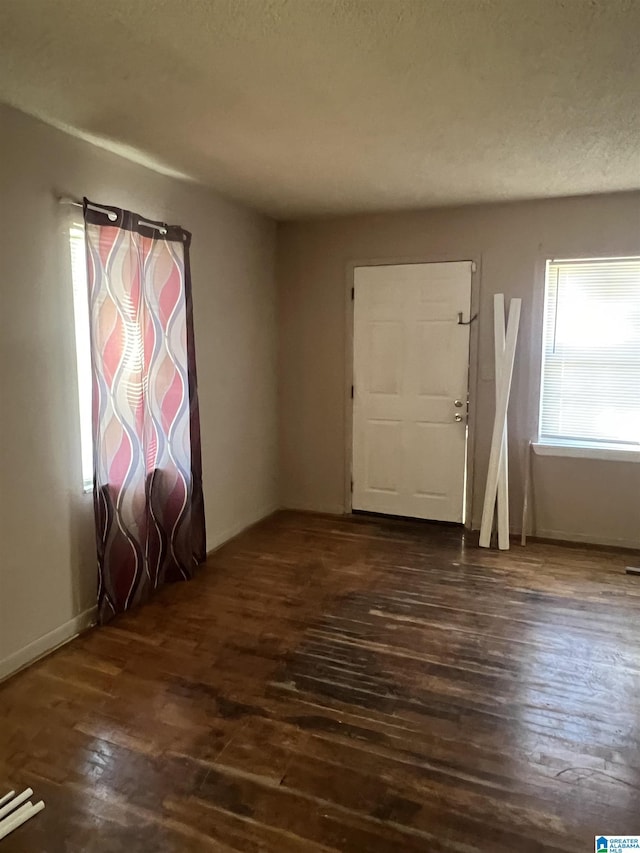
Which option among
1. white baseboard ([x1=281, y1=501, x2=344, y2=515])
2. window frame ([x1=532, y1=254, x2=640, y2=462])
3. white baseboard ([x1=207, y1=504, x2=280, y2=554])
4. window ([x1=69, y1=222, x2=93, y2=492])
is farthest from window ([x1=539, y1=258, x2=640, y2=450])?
window ([x1=69, y1=222, x2=93, y2=492])

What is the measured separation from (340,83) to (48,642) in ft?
9.13

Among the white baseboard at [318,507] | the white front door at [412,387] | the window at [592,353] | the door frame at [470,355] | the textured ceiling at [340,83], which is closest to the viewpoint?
the textured ceiling at [340,83]

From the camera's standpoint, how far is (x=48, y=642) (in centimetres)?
290

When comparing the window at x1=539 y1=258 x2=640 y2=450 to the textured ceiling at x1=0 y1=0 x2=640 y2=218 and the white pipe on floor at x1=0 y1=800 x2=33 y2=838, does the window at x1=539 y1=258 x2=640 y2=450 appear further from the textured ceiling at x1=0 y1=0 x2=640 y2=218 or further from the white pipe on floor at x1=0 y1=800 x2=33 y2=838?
the white pipe on floor at x1=0 y1=800 x2=33 y2=838

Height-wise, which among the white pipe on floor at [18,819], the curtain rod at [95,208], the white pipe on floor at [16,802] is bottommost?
the white pipe on floor at [18,819]

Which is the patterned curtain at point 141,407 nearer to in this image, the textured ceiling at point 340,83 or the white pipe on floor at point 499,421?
the textured ceiling at point 340,83

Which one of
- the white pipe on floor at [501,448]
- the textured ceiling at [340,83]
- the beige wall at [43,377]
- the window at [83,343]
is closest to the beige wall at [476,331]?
the white pipe on floor at [501,448]

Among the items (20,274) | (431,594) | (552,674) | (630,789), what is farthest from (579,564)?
(20,274)

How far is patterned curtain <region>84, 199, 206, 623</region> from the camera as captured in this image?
305cm

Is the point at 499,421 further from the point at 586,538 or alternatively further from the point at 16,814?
the point at 16,814

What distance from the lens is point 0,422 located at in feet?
8.56

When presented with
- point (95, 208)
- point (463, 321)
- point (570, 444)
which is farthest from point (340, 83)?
point (570, 444)

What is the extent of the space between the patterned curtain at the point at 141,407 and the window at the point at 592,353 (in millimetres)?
2571

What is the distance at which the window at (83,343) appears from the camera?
2.99m
